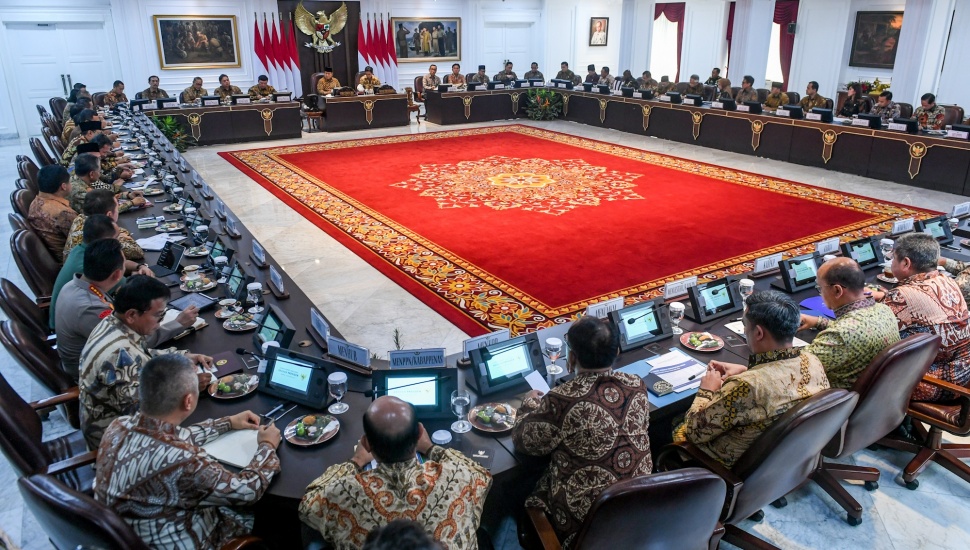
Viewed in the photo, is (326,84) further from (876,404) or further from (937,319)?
(876,404)

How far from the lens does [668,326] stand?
9.86 ft

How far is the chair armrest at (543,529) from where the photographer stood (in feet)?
6.33

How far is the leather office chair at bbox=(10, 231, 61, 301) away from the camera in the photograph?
3.61 metres

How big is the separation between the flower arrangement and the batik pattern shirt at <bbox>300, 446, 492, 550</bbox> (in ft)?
39.0

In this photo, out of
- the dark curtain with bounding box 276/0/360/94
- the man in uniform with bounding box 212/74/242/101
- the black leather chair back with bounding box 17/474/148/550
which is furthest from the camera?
the dark curtain with bounding box 276/0/360/94

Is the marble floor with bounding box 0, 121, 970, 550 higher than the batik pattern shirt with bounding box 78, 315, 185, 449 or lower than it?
lower

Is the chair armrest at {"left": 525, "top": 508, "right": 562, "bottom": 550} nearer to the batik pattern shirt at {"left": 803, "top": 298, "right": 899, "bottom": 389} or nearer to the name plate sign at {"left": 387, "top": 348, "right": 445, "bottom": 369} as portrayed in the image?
the name plate sign at {"left": 387, "top": 348, "right": 445, "bottom": 369}

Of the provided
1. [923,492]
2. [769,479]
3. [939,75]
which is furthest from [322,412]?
[939,75]

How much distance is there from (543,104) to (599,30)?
5106 millimetres

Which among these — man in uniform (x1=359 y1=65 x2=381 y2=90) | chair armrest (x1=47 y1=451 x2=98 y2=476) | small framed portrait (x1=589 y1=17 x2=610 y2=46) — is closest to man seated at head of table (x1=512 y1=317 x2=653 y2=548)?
chair armrest (x1=47 y1=451 x2=98 y2=476)

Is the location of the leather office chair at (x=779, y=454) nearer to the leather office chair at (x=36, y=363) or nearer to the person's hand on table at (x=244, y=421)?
the person's hand on table at (x=244, y=421)

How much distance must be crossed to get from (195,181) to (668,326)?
4.60m

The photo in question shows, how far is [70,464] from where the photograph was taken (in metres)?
2.22

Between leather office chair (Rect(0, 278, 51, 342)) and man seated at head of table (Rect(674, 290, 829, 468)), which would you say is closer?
man seated at head of table (Rect(674, 290, 829, 468))
